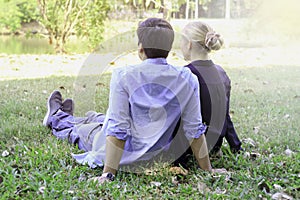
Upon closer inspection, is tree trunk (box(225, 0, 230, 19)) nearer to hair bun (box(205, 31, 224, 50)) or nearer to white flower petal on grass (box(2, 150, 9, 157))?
hair bun (box(205, 31, 224, 50))

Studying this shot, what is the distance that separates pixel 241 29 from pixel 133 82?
28.9ft

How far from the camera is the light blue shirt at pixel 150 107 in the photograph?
2.07 m

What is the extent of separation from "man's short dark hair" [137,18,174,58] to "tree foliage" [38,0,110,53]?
6647 mm

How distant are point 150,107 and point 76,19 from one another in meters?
6.84

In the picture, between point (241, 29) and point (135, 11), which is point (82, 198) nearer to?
point (135, 11)

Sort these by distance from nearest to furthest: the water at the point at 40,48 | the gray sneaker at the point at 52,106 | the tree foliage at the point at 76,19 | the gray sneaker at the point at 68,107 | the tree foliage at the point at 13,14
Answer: the gray sneaker at the point at 52,106 < the gray sneaker at the point at 68,107 < the tree foliage at the point at 76,19 < the water at the point at 40,48 < the tree foliage at the point at 13,14

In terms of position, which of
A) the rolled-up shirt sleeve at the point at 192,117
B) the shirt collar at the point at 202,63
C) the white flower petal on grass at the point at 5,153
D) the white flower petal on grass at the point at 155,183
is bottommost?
the white flower petal on grass at the point at 155,183

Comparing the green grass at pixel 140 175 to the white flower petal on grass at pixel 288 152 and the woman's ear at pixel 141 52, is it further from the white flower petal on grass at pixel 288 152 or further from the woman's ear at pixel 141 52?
the woman's ear at pixel 141 52

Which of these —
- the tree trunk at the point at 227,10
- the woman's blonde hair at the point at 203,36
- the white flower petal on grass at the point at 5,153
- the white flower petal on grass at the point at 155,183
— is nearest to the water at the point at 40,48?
the tree trunk at the point at 227,10

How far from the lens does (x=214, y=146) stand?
8.11ft

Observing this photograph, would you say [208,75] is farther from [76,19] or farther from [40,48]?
[40,48]

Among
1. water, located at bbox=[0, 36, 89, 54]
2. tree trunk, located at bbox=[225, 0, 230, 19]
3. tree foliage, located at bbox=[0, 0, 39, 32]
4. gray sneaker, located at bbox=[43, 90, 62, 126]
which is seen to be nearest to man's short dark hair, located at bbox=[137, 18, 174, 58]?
gray sneaker, located at bbox=[43, 90, 62, 126]

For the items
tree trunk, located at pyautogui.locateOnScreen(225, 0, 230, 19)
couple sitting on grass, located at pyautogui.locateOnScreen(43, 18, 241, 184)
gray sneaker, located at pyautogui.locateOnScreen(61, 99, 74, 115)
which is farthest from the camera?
tree trunk, located at pyautogui.locateOnScreen(225, 0, 230, 19)

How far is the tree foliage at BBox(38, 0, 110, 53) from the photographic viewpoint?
8.59 m
